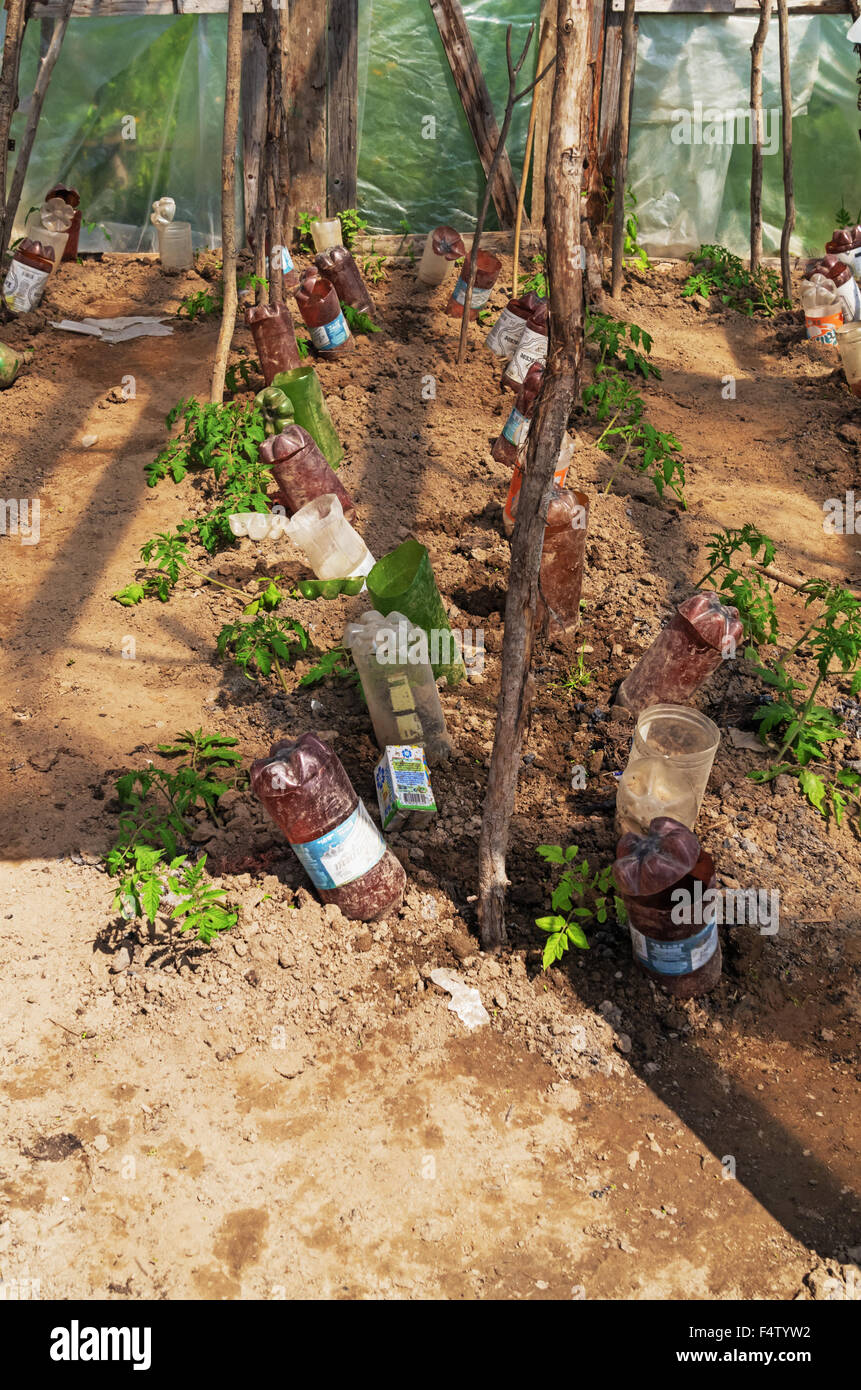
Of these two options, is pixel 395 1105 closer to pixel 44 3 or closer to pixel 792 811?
pixel 792 811

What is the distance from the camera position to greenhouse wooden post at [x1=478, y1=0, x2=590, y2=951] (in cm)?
264

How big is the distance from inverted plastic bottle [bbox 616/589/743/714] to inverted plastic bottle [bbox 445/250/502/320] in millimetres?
3750

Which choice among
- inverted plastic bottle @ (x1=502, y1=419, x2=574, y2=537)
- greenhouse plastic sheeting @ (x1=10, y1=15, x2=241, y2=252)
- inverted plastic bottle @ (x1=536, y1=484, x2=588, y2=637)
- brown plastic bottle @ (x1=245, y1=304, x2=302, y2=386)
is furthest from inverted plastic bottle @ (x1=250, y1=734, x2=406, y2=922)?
greenhouse plastic sheeting @ (x1=10, y1=15, x2=241, y2=252)

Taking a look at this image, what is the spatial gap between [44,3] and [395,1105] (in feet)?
25.4

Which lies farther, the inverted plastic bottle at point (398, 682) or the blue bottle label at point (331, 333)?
the blue bottle label at point (331, 333)

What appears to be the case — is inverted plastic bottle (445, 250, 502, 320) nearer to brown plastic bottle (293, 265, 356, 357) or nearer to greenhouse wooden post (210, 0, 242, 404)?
brown plastic bottle (293, 265, 356, 357)


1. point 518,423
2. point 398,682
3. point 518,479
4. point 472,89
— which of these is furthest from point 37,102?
point 398,682

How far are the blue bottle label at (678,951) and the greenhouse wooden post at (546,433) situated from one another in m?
0.42

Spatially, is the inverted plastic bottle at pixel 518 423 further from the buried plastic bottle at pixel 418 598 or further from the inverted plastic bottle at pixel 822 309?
the inverted plastic bottle at pixel 822 309

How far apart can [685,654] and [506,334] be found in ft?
9.79

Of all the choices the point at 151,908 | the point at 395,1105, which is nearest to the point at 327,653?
the point at 151,908

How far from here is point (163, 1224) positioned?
250 cm

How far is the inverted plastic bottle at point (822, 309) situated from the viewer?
7188 mm

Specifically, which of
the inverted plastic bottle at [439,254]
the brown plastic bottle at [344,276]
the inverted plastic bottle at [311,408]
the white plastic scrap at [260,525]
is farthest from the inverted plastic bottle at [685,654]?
the inverted plastic bottle at [439,254]
